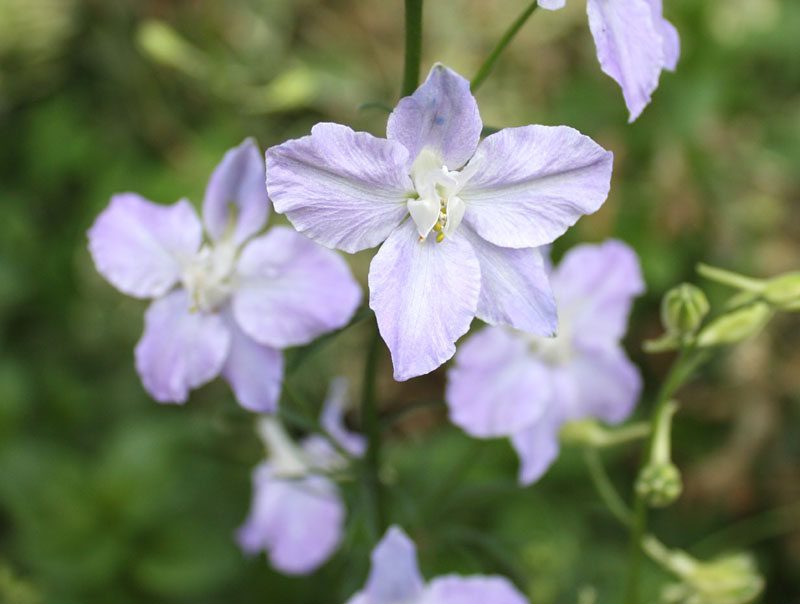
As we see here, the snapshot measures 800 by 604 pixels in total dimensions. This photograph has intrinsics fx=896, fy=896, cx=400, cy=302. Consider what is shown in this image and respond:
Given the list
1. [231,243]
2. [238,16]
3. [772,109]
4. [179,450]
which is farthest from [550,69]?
[231,243]

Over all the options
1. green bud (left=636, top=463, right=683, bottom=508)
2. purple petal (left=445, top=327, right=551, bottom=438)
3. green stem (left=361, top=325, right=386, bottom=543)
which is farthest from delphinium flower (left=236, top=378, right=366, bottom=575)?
green bud (left=636, top=463, right=683, bottom=508)

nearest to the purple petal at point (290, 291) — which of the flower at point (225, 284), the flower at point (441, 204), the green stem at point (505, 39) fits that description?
the flower at point (225, 284)

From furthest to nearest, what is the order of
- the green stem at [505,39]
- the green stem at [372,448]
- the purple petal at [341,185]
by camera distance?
1. the green stem at [372,448]
2. the green stem at [505,39]
3. the purple petal at [341,185]

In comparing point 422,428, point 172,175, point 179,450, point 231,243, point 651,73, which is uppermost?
point 651,73

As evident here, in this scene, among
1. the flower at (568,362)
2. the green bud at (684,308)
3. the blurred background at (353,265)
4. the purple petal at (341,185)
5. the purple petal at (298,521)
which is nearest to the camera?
the purple petal at (341,185)

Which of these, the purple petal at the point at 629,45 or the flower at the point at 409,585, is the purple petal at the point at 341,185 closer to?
the purple petal at the point at 629,45

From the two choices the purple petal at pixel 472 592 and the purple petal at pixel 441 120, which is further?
the purple petal at pixel 472 592

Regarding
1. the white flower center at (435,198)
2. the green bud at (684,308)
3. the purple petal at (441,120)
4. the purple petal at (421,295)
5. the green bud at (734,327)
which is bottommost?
the green bud at (734,327)

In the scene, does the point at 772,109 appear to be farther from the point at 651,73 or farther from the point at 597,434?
the point at 651,73

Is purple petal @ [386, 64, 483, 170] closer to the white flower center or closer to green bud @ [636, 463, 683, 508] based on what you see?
the white flower center
